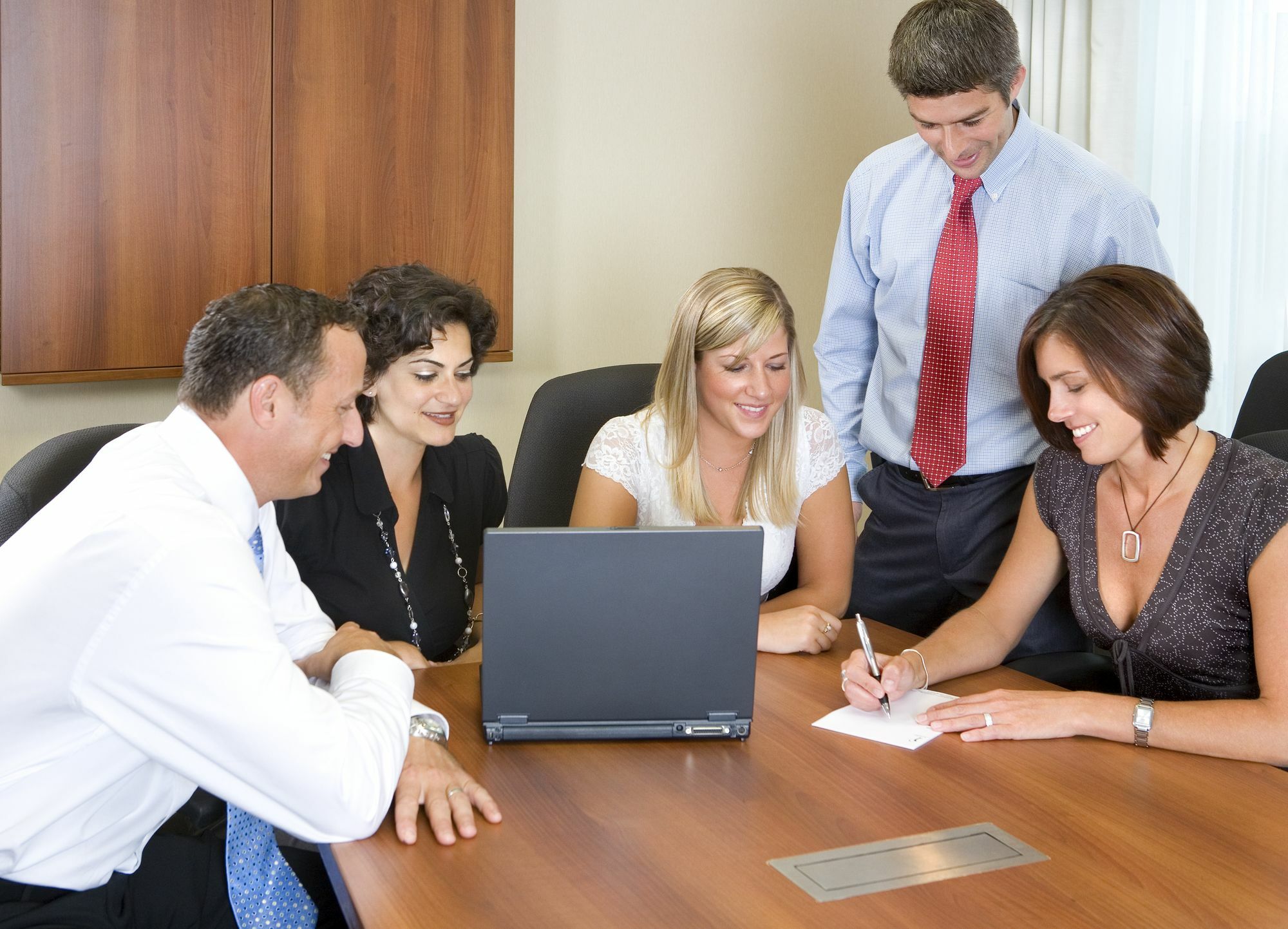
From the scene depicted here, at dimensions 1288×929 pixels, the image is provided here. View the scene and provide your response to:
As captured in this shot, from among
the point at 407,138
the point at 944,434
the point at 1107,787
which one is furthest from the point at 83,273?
the point at 1107,787

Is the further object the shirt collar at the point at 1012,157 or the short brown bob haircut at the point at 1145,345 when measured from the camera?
the shirt collar at the point at 1012,157

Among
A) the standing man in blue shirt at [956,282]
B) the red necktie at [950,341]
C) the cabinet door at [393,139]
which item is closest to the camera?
the standing man in blue shirt at [956,282]

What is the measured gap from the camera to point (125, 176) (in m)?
2.61

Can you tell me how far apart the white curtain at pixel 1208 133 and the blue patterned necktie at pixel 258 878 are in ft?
9.85

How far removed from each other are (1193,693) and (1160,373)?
1.60 feet

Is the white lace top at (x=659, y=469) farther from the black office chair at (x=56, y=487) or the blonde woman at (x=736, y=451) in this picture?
the black office chair at (x=56, y=487)

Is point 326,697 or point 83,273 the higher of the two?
point 83,273

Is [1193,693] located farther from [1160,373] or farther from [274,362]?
[274,362]

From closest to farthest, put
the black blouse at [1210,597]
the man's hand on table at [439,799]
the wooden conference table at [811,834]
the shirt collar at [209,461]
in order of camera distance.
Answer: the wooden conference table at [811,834], the man's hand on table at [439,799], the shirt collar at [209,461], the black blouse at [1210,597]

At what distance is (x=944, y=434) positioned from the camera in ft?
7.98

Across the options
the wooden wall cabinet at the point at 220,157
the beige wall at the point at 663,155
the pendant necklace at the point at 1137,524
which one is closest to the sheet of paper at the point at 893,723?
the pendant necklace at the point at 1137,524

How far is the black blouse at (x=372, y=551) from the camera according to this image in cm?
203

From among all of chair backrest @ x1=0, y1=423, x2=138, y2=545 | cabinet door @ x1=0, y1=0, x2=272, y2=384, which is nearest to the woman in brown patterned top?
chair backrest @ x1=0, y1=423, x2=138, y2=545

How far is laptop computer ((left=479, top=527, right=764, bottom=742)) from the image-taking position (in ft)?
4.73
